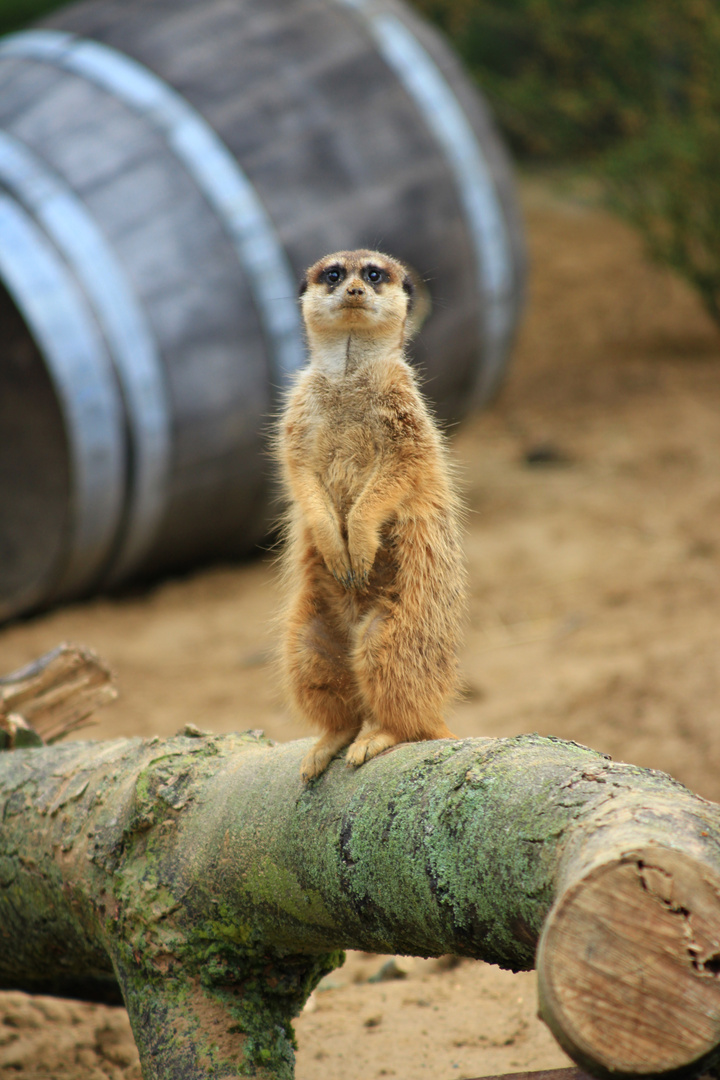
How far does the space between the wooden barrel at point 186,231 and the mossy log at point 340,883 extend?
9.96ft

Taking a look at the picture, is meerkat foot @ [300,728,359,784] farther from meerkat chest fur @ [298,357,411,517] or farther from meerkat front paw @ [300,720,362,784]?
meerkat chest fur @ [298,357,411,517]

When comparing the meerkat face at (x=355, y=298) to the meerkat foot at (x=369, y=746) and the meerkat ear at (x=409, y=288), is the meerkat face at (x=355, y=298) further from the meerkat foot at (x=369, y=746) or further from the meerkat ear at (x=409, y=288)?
the meerkat foot at (x=369, y=746)

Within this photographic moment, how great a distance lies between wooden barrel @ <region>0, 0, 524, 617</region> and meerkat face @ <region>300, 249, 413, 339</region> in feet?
9.13

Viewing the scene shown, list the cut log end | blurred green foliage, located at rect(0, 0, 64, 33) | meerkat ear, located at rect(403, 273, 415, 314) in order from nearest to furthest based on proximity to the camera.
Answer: the cut log end
meerkat ear, located at rect(403, 273, 415, 314)
blurred green foliage, located at rect(0, 0, 64, 33)

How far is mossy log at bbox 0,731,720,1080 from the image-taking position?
130 centimetres

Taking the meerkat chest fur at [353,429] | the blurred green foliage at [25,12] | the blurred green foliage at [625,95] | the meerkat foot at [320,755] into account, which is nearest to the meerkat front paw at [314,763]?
the meerkat foot at [320,755]

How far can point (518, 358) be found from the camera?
10398 millimetres

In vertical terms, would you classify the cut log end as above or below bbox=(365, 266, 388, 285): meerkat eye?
below

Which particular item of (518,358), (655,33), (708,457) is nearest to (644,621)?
(708,457)

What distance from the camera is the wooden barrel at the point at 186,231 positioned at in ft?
17.5

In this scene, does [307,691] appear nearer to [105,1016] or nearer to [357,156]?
[105,1016]

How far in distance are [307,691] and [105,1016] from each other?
146cm

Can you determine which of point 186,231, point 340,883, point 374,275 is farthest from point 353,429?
point 186,231

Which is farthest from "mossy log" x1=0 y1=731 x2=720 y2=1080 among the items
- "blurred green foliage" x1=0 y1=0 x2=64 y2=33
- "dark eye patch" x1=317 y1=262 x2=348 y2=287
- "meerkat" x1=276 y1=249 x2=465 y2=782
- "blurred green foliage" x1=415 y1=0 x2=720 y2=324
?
"blurred green foliage" x1=0 y1=0 x2=64 y2=33
